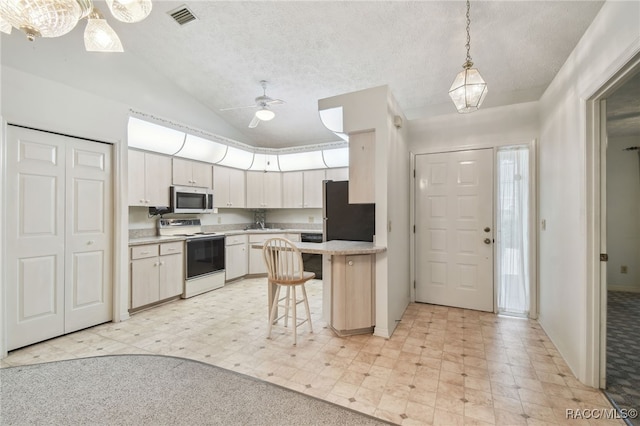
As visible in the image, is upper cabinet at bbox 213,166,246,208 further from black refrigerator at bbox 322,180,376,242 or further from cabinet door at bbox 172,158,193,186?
black refrigerator at bbox 322,180,376,242

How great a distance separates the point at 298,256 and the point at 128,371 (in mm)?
1684

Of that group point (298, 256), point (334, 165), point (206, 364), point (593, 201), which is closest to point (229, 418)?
point (206, 364)

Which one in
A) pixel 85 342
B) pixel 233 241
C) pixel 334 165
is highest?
pixel 334 165

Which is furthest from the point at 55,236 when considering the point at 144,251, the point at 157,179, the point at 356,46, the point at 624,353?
the point at 624,353

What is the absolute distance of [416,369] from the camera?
7.68 feet

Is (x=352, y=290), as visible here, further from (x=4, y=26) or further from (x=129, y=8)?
(x=4, y=26)

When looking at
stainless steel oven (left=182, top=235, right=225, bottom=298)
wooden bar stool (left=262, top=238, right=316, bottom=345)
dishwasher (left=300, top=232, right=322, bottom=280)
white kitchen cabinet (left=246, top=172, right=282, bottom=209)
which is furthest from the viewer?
white kitchen cabinet (left=246, top=172, right=282, bottom=209)

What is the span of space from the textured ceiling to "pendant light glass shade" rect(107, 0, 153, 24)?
5.98ft

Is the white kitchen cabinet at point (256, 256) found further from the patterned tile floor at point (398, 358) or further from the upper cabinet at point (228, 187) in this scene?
the patterned tile floor at point (398, 358)

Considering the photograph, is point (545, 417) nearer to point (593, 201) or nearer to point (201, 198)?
point (593, 201)

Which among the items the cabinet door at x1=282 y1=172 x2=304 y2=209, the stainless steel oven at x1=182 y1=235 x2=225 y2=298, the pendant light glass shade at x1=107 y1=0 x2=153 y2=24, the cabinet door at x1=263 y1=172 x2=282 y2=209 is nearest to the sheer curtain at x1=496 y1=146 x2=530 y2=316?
the cabinet door at x1=282 y1=172 x2=304 y2=209

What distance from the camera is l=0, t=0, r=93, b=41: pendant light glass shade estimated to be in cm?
133

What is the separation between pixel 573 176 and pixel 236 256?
4.78 m

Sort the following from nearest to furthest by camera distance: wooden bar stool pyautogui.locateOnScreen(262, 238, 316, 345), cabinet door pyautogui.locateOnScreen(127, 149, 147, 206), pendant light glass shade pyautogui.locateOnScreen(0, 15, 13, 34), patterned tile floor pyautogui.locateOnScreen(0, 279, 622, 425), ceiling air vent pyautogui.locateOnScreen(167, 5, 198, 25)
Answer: pendant light glass shade pyautogui.locateOnScreen(0, 15, 13, 34), patterned tile floor pyautogui.locateOnScreen(0, 279, 622, 425), wooden bar stool pyautogui.locateOnScreen(262, 238, 316, 345), ceiling air vent pyautogui.locateOnScreen(167, 5, 198, 25), cabinet door pyautogui.locateOnScreen(127, 149, 147, 206)
